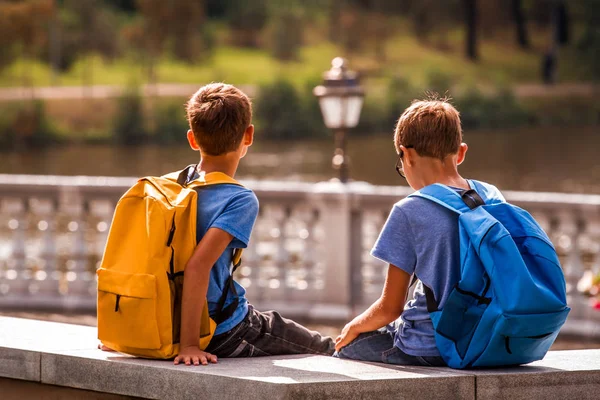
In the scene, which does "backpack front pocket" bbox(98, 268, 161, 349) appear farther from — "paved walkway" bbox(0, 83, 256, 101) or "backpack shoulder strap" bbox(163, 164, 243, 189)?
"paved walkway" bbox(0, 83, 256, 101)

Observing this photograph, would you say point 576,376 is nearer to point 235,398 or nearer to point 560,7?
point 235,398

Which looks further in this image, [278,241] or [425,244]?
[278,241]

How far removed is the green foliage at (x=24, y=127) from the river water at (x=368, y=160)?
1.56 ft

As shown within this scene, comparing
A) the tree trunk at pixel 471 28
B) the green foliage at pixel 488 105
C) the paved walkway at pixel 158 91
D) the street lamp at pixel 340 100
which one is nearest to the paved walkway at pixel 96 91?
the paved walkway at pixel 158 91

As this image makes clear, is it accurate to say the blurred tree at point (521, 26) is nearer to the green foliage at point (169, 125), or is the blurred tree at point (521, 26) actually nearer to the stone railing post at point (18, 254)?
the green foliage at point (169, 125)

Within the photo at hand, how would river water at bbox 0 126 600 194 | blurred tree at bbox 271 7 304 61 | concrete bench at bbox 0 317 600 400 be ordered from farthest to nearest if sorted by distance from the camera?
blurred tree at bbox 271 7 304 61, river water at bbox 0 126 600 194, concrete bench at bbox 0 317 600 400

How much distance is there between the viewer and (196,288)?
2504 millimetres

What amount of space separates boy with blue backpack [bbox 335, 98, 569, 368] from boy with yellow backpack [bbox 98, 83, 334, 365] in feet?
1.19

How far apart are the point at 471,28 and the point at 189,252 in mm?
42377

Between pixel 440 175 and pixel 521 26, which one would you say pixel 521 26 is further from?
pixel 440 175

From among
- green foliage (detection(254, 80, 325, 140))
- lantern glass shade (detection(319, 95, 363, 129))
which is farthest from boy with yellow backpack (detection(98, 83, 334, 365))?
green foliage (detection(254, 80, 325, 140))

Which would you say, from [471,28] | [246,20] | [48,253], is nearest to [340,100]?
[48,253]

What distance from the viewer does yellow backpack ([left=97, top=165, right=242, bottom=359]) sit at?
249 cm

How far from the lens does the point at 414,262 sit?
2.52 m
